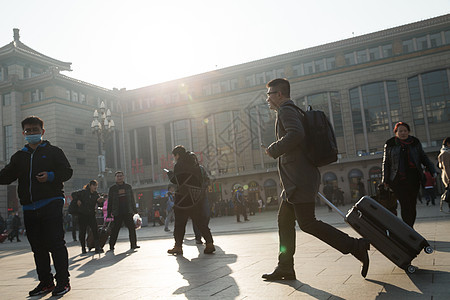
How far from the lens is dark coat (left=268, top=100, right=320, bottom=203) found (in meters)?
3.44

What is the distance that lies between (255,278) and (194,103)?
141 feet

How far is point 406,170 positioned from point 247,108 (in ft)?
124

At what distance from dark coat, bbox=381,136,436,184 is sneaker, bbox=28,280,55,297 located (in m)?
4.20

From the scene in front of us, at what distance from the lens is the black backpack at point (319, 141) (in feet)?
11.4

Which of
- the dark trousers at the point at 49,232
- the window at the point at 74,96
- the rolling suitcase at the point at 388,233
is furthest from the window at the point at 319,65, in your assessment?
the dark trousers at the point at 49,232

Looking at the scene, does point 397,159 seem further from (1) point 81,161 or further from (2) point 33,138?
(1) point 81,161

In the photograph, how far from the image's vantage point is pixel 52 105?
143ft

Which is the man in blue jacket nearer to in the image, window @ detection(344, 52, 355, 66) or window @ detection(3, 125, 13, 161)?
window @ detection(344, 52, 355, 66)

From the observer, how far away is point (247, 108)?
42719mm

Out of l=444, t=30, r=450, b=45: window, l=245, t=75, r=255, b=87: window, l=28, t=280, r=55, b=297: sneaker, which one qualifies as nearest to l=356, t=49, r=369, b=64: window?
l=444, t=30, r=450, b=45: window

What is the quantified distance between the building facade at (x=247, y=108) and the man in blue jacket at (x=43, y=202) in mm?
34307

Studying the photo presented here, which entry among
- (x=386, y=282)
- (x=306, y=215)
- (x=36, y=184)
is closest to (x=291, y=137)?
(x=306, y=215)

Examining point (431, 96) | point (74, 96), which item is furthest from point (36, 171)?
point (74, 96)

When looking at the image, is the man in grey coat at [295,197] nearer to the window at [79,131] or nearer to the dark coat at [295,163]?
the dark coat at [295,163]
